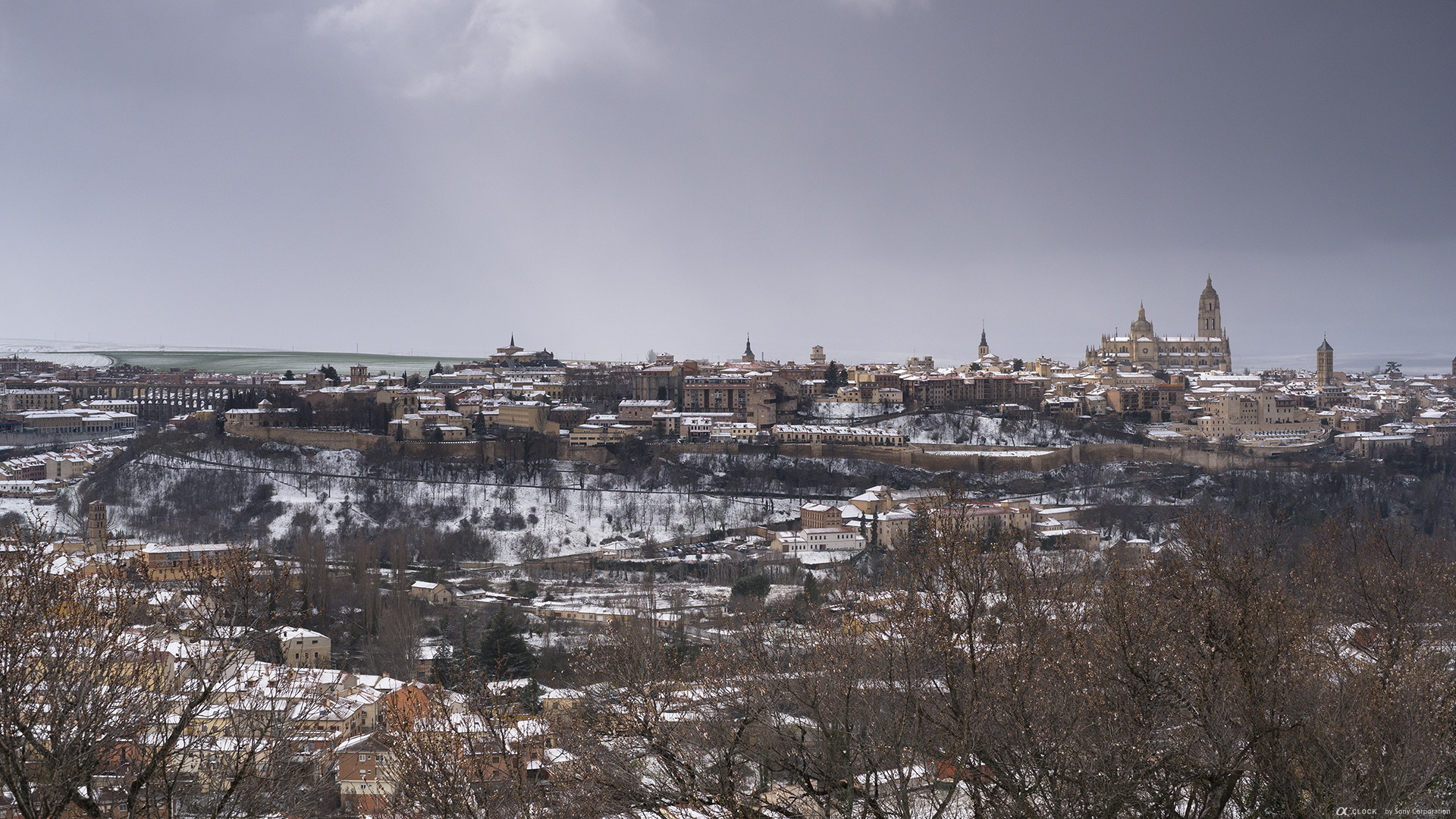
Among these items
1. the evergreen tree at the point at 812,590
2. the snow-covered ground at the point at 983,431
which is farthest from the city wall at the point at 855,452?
the evergreen tree at the point at 812,590

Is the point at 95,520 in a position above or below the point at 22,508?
above

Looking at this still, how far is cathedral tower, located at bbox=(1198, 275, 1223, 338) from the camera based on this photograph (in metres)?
71.1

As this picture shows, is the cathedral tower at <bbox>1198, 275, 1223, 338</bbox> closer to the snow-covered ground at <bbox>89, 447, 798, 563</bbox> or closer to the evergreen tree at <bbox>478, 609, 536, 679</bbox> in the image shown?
the snow-covered ground at <bbox>89, 447, 798, 563</bbox>

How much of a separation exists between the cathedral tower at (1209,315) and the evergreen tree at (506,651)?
63601 mm

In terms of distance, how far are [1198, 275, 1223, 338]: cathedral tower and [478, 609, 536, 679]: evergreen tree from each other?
2504 inches

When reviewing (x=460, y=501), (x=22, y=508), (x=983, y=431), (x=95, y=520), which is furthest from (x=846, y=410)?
(x=22, y=508)

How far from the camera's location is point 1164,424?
46.2m

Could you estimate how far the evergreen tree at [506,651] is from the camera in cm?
1642

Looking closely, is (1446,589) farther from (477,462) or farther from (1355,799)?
(477,462)

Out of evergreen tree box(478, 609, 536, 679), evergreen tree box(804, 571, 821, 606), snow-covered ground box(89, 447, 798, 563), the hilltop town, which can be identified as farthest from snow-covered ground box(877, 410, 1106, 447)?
evergreen tree box(478, 609, 536, 679)

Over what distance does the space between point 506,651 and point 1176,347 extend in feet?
201

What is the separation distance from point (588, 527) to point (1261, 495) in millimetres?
20379

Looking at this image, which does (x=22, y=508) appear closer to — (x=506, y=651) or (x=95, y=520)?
(x=95, y=520)

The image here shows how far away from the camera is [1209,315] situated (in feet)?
234
